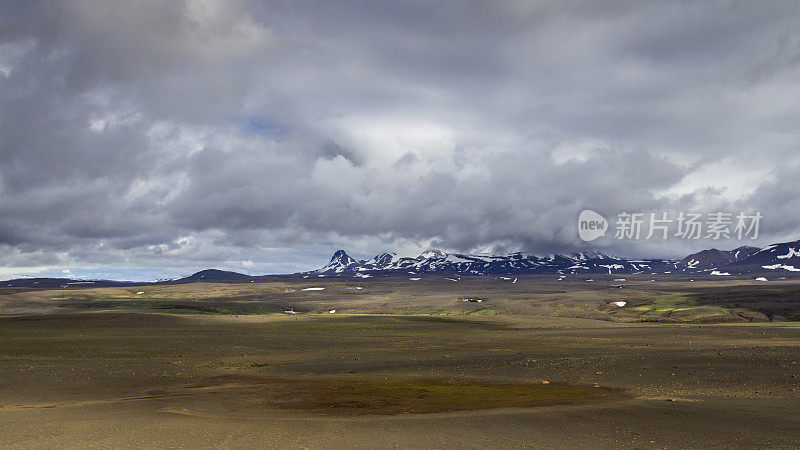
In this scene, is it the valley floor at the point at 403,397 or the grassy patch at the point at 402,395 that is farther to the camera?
the grassy patch at the point at 402,395

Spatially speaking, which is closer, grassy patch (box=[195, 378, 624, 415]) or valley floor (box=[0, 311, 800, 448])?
valley floor (box=[0, 311, 800, 448])

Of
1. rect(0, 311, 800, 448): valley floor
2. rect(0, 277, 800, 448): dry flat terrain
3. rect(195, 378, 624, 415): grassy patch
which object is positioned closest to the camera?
rect(0, 311, 800, 448): valley floor

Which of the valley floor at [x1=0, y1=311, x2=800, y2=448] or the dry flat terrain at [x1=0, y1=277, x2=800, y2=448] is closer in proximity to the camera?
the valley floor at [x1=0, y1=311, x2=800, y2=448]

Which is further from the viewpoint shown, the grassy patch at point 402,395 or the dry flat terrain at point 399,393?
the grassy patch at point 402,395

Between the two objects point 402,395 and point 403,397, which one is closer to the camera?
point 403,397

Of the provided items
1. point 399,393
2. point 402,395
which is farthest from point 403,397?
point 399,393

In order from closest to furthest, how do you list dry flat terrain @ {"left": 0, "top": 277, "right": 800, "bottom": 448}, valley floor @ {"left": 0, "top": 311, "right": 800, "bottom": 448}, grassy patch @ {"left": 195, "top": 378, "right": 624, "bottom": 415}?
valley floor @ {"left": 0, "top": 311, "right": 800, "bottom": 448} < dry flat terrain @ {"left": 0, "top": 277, "right": 800, "bottom": 448} < grassy patch @ {"left": 195, "top": 378, "right": 624, "bottom": 415}

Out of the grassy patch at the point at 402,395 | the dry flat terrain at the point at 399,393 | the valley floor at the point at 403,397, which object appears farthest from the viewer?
the grassy patch at the point at 402,395

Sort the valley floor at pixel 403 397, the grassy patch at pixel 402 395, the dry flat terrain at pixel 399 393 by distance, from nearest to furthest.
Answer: the valley floor at pixel 403 397 < the dry flat terrain at pixel 399 393 < the grassy patch at pixel 402 395

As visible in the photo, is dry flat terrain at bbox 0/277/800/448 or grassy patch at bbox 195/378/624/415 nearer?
dry flat terrain at bbox 0/277/800/448

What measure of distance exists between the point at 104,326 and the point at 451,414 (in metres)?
69.3

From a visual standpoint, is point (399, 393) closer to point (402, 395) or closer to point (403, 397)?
point (402, 395)

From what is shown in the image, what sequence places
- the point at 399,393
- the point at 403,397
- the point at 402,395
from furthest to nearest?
the point at 399,393 → the point at 402,395 → the point at 403,397

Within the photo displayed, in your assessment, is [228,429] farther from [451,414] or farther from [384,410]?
[451,414]
